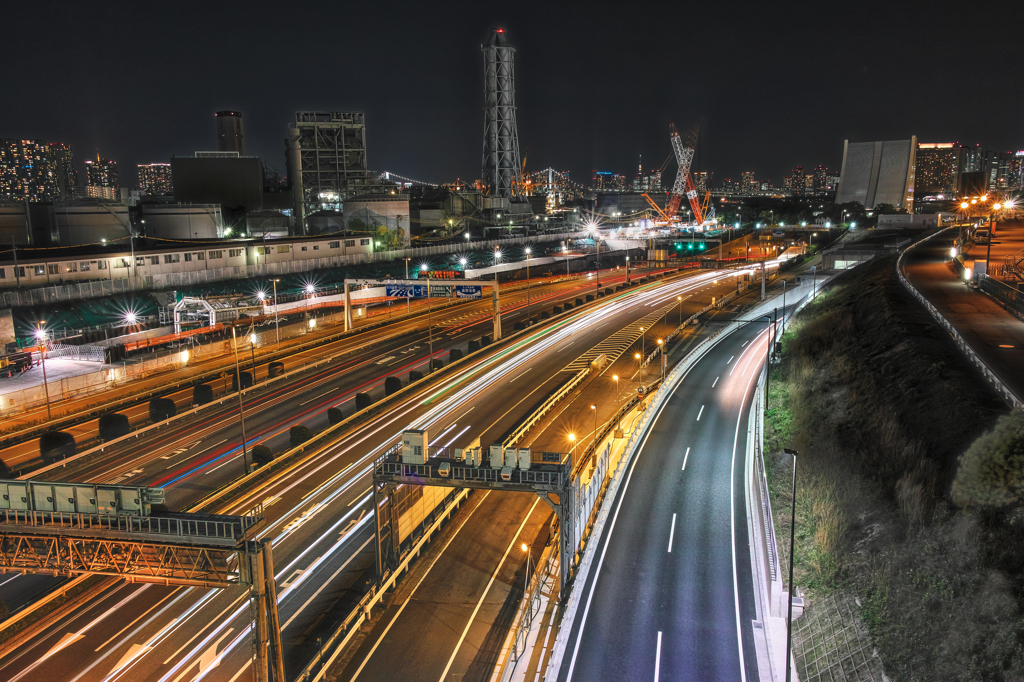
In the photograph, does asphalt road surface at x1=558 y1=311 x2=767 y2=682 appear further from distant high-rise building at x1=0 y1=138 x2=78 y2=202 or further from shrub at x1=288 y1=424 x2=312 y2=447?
distant high-rise building at x1=0 y1=138 x2=78 y2=202

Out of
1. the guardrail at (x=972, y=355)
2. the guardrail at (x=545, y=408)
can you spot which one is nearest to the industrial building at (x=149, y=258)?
the guardrail at (x=545, y=408)

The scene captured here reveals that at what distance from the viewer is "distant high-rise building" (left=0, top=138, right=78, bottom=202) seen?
530ft

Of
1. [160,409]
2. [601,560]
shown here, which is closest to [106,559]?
[601,560]

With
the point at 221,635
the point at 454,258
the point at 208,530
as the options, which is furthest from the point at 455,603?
the point at 454,258

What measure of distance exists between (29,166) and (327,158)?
13813 cm

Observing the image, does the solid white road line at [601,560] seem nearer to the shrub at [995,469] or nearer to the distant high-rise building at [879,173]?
the shrub at [995,469]

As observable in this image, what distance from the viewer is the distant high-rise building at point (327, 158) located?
272ft

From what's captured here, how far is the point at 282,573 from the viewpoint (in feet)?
57.8

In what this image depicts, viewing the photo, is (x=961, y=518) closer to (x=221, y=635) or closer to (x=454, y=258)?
(x=221, y=635)

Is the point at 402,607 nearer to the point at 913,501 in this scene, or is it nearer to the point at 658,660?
the point at 658,660

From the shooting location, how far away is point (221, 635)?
15.2m

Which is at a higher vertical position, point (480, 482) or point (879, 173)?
point (879, 173)

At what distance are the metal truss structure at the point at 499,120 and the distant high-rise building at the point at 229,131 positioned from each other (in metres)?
34.1

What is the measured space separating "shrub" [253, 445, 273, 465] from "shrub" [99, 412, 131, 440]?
7029 mm
